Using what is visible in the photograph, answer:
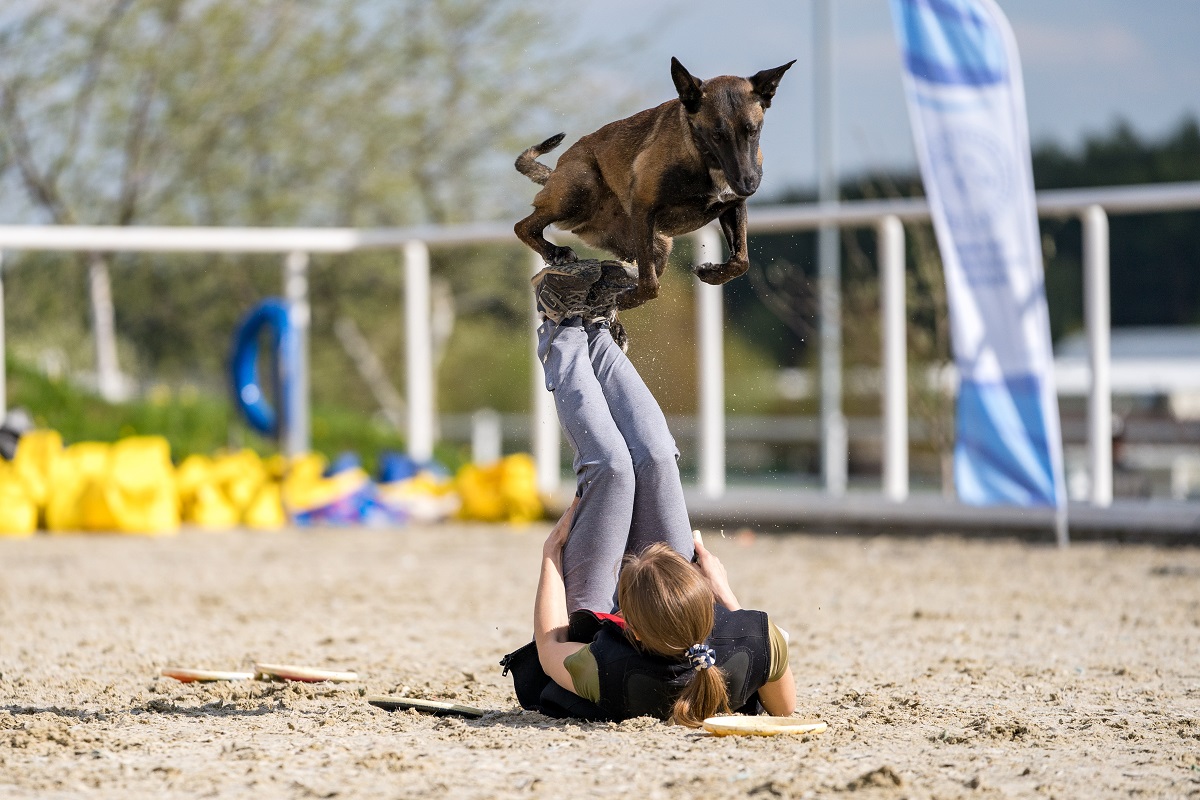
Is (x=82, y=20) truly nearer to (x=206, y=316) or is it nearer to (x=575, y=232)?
(x=206, y=316)

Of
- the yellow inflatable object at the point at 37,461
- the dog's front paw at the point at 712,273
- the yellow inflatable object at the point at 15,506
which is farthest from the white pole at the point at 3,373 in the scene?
the dog's front paw at the point at 712,273

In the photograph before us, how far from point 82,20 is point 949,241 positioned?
1299 cm

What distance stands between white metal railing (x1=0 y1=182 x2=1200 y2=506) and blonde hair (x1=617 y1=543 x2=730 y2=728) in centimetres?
553

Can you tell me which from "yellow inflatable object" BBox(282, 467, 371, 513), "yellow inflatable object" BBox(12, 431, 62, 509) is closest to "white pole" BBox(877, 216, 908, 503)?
"yellow inflatable object" BBox(282, 467, 371, 513)

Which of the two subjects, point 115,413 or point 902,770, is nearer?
point 902,770

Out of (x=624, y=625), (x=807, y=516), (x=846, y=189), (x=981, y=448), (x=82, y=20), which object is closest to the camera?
(x=624, y=625)

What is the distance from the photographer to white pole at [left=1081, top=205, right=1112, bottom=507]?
8516mm

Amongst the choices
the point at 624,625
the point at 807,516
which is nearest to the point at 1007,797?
the point at 624,625

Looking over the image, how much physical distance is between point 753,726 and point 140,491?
24.3 feet

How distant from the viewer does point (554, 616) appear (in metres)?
3.90

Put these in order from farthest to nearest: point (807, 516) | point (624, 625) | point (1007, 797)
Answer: point (807, 516) < point (624, 625) < point (1007, 797)

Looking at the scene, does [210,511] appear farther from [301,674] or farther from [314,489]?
[301,674]

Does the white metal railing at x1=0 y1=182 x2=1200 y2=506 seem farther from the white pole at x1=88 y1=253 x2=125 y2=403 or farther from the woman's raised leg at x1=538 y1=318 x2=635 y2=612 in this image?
the woman's raised leg at x1=538 y1=318 x2=635 y2=612

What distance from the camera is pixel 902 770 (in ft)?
11.1
